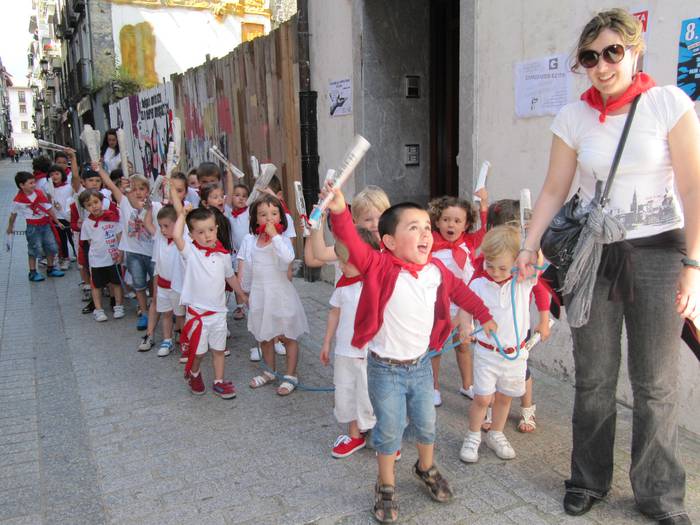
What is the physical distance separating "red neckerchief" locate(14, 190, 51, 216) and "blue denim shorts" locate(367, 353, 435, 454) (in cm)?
736

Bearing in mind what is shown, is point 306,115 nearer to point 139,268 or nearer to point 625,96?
point 139,268

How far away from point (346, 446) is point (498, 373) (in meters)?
0.93

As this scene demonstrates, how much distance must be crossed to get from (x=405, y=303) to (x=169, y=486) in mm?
1564

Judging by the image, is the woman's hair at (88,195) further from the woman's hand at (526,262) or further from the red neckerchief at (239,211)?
the woman's hand at (526,262)

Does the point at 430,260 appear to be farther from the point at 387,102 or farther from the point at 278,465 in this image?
the point at 387,102

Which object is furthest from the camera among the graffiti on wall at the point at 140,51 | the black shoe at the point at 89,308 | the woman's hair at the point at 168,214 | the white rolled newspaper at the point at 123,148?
the graffiti on wall at the point at 140,51

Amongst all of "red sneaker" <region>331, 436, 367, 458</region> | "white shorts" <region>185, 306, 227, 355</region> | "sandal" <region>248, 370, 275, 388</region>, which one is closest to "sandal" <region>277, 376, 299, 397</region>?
"sandal" <region>248, 370, 275, 388</region>

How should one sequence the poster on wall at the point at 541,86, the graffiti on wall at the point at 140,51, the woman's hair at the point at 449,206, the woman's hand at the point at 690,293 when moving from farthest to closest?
1. the graffiti on wall at the point at 140,51
2. the poster on wall at the point at 541,86
3. the woman's hair at the point at 449,206
4. the woman's hand at the point at 690,293

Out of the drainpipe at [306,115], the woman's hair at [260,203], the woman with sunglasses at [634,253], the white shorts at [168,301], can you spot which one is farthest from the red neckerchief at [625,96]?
the drainpipe at [306,115]

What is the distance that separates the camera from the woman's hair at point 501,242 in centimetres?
302

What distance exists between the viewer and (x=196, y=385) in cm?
423

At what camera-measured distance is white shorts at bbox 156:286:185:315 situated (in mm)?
5082

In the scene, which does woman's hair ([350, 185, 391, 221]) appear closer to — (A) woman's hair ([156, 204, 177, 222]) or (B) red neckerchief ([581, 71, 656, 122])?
(B) red neckerchief ([581, 71, 656, 122])

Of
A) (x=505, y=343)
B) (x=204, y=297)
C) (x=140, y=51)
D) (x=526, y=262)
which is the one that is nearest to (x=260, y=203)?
(x=204, y=297)
